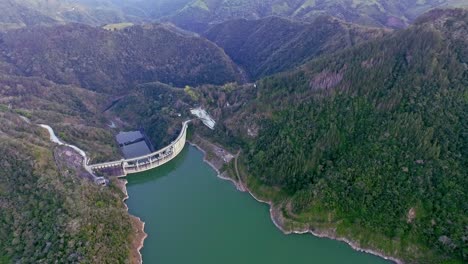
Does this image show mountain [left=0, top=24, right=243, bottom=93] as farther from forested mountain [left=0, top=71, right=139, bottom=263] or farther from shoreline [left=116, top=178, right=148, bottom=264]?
shoreline [left=116, top=178, right=148, bottom=264]

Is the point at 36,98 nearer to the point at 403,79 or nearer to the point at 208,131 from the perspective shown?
the point at 208,131

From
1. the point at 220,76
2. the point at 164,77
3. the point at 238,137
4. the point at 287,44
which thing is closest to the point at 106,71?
the point at 164,77

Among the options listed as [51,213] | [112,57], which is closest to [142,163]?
[51,213]

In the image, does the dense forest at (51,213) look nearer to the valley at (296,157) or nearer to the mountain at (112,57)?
the valley at (296,157)

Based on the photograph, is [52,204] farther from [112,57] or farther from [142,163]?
[112,57]

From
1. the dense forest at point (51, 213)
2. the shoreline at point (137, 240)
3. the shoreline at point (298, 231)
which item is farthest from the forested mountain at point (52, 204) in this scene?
the shoreline at point (298, 231)

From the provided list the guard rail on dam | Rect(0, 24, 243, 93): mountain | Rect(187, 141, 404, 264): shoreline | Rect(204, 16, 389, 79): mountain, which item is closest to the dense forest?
the guard rail on dam
